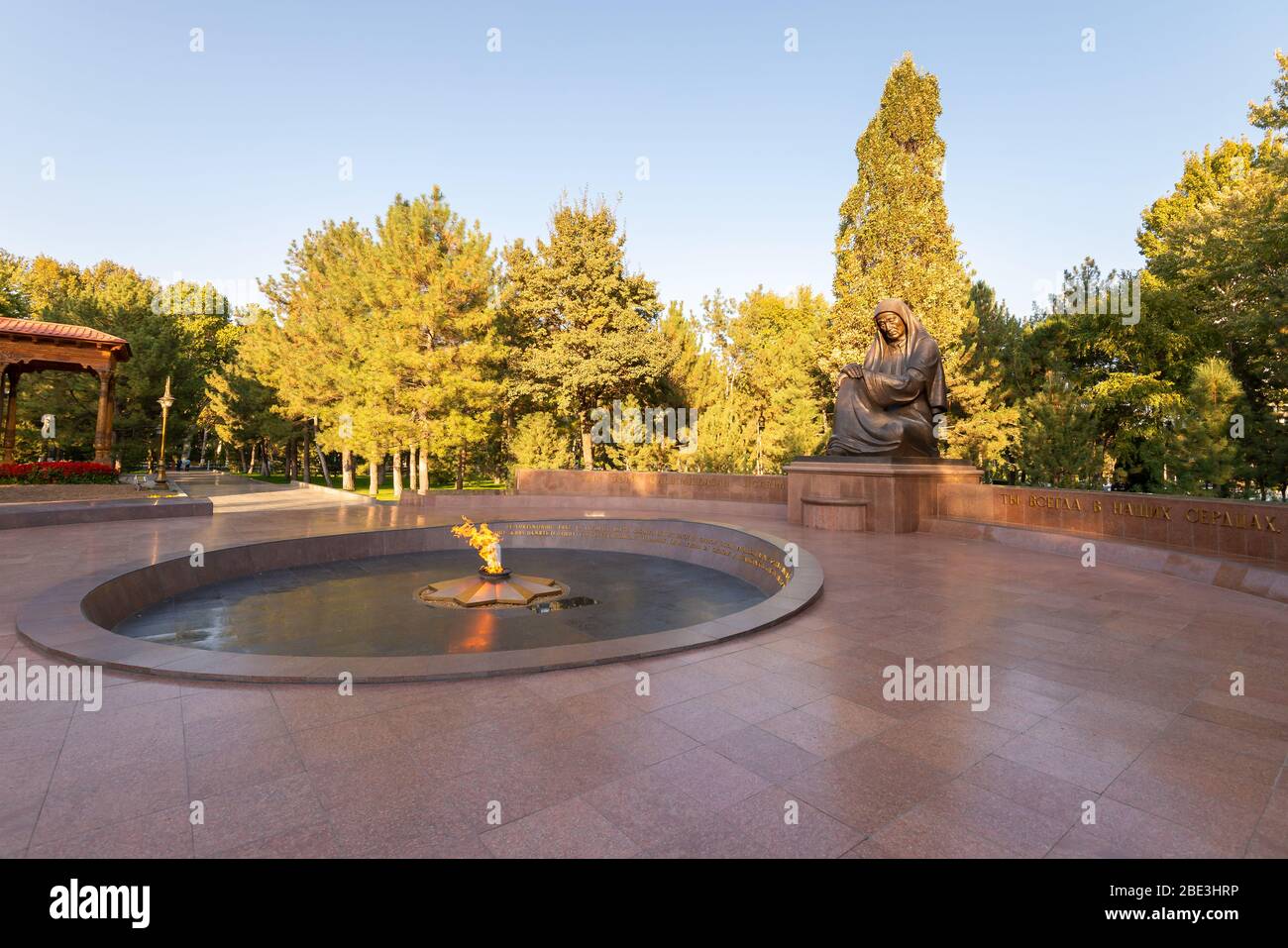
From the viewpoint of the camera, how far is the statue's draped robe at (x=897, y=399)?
14.1 m

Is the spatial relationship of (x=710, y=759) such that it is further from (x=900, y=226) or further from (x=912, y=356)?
(x=900, y=226)

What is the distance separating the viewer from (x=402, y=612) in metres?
8.75

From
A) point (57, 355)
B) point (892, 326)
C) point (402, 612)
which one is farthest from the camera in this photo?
point (57, 355)

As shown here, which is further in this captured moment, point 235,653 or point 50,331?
point 50,331

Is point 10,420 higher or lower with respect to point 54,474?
higher

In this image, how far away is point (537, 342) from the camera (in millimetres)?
28312

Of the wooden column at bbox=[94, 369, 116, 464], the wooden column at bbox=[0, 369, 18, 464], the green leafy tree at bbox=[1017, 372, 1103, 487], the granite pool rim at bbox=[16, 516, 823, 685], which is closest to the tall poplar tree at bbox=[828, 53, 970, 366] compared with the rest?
the green leafy tree at bbox=[1017, 372, 1103, 487]

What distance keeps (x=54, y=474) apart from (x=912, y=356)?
87.7 feet

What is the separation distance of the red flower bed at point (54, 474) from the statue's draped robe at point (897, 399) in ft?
80.3

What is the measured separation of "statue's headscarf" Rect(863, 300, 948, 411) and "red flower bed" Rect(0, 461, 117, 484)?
83.1ft

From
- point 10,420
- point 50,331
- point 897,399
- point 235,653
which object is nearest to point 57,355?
point 50,331
